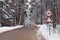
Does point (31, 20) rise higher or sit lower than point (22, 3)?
lower

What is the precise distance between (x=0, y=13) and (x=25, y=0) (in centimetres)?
4436

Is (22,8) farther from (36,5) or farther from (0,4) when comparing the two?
(0,4)

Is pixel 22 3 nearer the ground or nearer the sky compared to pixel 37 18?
nearer the sky

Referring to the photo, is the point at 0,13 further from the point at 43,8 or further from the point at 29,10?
the point at 29,10

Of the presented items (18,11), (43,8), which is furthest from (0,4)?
(43,8)

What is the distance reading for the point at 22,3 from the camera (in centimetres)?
9188

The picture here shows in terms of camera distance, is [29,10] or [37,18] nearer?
[37,18]

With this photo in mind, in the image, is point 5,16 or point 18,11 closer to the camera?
point 5,16

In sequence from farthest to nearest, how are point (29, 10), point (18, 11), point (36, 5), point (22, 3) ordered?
point (29, 10), point (36, 5), point (22, 3), point (18, 11)

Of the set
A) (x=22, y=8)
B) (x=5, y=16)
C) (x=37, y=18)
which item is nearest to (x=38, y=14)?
(x=37, y=18)

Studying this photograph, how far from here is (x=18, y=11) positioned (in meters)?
84.3

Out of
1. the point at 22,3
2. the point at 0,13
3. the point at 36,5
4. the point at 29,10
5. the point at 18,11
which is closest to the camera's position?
the point at 0,13

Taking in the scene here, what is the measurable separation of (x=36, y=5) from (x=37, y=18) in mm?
8607

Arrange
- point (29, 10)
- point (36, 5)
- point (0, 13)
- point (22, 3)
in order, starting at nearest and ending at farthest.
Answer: point (0, 13), point (22, 3), point (36, 5), point (29, 10)
